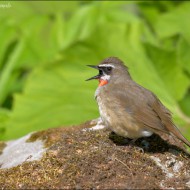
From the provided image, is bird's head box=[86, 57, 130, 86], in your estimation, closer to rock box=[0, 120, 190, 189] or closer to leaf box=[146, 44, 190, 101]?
rock box=[0, 120, 190, 189]

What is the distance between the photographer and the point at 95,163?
6.74 metres

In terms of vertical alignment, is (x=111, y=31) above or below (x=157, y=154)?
above

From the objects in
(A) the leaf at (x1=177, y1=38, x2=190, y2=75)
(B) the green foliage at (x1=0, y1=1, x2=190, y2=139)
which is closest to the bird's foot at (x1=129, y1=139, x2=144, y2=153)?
(B) the green foliage at (x1=0, y1=1, x2=190, y2=139)

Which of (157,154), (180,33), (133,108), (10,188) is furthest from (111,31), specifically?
(10,188)

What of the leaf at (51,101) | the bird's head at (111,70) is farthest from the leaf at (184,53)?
the bird's head at (111,70)

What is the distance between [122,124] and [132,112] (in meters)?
0.23

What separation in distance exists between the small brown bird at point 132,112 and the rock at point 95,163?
17 cm

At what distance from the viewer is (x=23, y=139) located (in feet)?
27.6

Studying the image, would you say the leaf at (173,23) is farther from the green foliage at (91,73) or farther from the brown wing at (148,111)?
the brown wing at (148,111)

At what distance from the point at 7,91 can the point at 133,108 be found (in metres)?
4.51

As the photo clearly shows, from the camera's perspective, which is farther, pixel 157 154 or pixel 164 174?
pixel 157 154

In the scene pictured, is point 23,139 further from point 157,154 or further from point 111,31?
point 111,31

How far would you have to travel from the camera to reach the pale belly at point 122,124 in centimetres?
772

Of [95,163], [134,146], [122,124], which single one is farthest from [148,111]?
[95,163]
